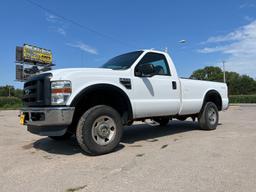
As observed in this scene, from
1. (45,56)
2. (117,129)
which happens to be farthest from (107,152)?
(45,56)

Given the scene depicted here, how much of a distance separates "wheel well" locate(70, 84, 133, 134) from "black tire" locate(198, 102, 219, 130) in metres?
3.05

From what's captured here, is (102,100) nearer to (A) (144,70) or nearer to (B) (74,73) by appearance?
(B) (74,73)

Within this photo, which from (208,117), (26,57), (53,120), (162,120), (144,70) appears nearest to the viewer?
(53,120)

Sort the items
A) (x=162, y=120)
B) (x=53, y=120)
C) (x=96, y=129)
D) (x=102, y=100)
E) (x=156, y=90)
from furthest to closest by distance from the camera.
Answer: (x=162, y=120) < (x=156, y=90) < (x=102, y=100) < (x=96, y=129) < (x=53, y=120)

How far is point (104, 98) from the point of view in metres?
5.53

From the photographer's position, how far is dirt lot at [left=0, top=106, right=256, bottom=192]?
339cm

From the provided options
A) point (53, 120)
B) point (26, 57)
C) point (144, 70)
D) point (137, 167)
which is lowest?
point (137, 167)

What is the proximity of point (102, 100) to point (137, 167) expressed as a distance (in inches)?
71.9

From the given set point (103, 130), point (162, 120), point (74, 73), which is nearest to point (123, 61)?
point (74, 73)

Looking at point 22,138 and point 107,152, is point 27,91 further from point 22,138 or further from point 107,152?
point 22,138

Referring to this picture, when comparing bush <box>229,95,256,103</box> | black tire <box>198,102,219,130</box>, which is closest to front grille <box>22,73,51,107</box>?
black tire <box>198,102,219,130</box>

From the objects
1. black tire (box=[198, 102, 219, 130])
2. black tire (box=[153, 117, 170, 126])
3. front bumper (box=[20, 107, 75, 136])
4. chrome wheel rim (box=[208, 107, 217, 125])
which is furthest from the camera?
chrome wheel rim (box=[208, 107, 217, 125])

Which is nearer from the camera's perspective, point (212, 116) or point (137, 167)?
point (137, 167)

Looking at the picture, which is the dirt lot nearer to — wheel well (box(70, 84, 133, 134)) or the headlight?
wheel well (box(70, 84, 133, 134))
